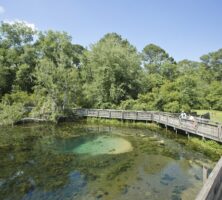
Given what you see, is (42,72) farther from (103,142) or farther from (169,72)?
(169,72)

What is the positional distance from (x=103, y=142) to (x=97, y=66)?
14.4 meters

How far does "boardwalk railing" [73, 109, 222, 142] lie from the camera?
1271 cm

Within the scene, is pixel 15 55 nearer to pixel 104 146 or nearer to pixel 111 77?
pixel 111 77

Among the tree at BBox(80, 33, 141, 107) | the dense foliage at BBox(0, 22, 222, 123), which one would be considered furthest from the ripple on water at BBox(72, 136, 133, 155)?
the tree at BBox(80, 33, 141, 107)

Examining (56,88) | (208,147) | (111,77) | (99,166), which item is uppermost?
(111,77)

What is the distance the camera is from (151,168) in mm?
10234

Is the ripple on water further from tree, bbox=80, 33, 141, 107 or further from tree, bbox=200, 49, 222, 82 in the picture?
tree, bbox=200, 49, 222, 82

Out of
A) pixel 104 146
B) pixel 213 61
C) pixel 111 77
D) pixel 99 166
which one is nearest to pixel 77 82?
pixel 111 77

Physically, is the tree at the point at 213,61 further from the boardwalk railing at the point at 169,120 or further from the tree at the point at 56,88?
the tree at the point at 56,88

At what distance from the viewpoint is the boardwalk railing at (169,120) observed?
500 inches

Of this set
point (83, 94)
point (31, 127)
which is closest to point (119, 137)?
point (31, 127)

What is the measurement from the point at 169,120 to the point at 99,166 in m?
9.21

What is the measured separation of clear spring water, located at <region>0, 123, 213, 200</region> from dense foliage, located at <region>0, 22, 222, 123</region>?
6094 mm

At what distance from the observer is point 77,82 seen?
2523 centimetres
